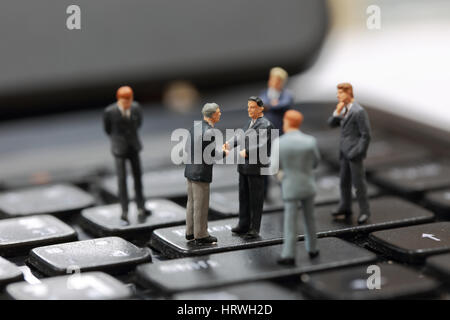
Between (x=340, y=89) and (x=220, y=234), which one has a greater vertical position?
(x=340, y=89)

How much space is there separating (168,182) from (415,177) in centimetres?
27

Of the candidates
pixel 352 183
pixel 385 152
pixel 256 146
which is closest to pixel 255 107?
pixel 256 146

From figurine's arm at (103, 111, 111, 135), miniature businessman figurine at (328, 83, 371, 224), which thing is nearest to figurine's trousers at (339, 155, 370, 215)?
miniature businessman figurine at (328, 83, 371, 224)

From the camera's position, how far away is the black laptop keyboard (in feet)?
1.78

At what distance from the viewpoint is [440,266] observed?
22.4 inches

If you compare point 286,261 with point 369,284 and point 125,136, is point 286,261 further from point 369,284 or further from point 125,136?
point 125,136

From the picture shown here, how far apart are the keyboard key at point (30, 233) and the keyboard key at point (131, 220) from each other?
3 cm

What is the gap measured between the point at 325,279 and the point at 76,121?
66 cm

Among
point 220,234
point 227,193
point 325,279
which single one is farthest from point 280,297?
point 227,193

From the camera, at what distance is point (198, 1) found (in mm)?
1152
